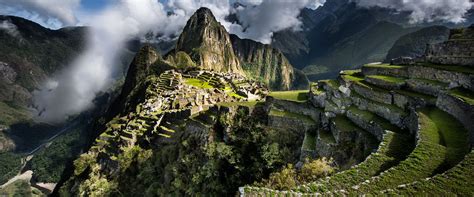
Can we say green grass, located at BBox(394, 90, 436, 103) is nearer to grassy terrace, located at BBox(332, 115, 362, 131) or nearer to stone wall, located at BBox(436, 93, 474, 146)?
stone wall, located at BBox(436, 93, 474, 146)

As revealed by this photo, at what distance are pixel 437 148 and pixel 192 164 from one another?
30.0m

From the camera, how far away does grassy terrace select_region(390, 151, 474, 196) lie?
41.7 feet

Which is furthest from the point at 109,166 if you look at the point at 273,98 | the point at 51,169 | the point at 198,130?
the point at 51,169

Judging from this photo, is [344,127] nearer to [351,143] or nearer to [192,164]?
[351,143]

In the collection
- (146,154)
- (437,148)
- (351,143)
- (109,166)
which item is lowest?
(109,166)

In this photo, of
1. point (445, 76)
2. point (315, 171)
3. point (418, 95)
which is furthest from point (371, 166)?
point (445, 76)

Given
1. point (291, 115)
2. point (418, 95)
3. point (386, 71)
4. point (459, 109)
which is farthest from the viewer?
point (386, 71)

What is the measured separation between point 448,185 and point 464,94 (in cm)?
1700

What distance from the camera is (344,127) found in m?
28.6

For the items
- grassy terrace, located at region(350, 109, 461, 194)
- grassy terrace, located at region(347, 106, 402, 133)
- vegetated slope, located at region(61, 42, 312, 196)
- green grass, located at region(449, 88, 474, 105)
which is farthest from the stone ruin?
vegetated slope, located at region(61, 42, 312, 196)

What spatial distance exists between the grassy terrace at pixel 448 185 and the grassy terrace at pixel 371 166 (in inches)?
125

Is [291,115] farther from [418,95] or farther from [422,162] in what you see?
Answer: [422,162]

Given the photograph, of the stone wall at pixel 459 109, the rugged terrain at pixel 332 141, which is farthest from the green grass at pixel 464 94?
the stone wall at pixel 459 109

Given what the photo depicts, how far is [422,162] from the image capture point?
16.4 m
